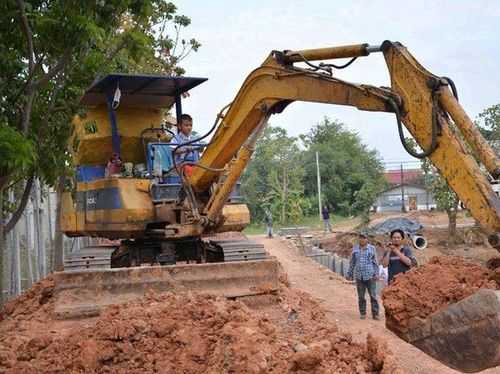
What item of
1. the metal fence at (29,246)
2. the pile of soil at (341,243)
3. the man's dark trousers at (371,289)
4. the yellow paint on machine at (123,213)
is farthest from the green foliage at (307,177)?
the yellow paint on machine at (123,213)

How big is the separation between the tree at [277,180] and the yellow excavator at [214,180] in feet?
124

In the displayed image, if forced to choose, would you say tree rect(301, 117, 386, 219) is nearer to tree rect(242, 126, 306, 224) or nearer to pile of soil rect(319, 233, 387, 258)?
tree rect(242, 126, 306, 224)

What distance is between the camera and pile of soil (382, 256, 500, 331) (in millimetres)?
5590

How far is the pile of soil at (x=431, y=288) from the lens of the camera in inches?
220

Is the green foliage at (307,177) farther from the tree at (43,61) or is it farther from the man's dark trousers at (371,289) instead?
the tree at (43,61)

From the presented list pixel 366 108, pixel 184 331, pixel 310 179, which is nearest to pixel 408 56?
pixel 366 108

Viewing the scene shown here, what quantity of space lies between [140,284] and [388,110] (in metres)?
3.62

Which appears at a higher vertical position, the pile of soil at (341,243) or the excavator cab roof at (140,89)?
the excavator cab roof at (140,89)

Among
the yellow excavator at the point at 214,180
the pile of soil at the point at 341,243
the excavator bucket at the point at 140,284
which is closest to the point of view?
the yellow excavator at the point at 214,180

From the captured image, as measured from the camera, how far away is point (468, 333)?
518cm

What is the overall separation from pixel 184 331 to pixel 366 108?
259 centimetres

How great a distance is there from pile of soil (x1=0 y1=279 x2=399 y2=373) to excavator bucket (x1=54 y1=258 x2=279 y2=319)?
2.16 ft

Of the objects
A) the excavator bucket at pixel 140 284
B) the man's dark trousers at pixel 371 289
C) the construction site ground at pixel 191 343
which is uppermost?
the excavator bucket at pixel 140 284

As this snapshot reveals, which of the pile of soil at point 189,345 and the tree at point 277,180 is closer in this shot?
the pile of soil at point 189,345
